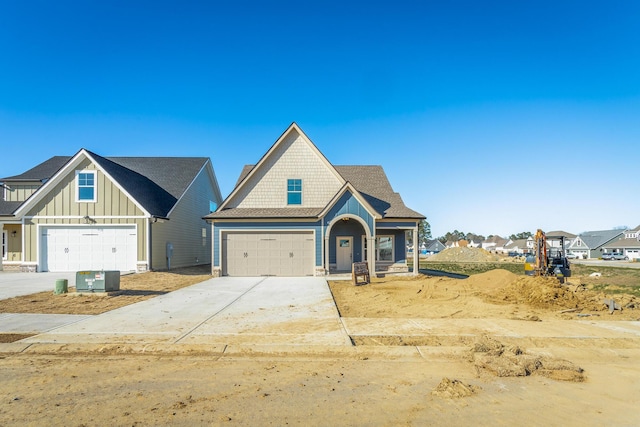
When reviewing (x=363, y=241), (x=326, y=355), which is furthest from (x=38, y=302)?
(x=363, y=241)

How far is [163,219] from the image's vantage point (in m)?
23.4

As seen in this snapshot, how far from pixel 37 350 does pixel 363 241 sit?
17.3 m

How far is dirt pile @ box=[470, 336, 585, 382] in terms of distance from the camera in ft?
18.9

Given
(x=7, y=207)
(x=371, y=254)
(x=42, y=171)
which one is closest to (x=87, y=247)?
(x=7, y=207)

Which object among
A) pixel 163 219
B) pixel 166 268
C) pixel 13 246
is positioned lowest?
pixel 166 268

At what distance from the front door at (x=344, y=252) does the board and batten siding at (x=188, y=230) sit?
9424 mm

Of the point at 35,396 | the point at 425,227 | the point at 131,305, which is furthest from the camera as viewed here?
the point at 425,227

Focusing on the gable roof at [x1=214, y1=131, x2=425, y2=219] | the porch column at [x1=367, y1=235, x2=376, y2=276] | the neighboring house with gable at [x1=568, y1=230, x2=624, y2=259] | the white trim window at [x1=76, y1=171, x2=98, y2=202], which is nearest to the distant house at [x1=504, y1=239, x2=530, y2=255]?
the neighboring house with gable at [x1=568, y1=230, x2=624, y2=259]

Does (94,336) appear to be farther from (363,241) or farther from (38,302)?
(363,241)

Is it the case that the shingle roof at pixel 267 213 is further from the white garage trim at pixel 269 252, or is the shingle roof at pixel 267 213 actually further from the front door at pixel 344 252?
the front door at pixel 344 252

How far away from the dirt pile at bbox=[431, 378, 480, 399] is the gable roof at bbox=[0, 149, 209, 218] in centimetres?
2052

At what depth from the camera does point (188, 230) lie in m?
28.3

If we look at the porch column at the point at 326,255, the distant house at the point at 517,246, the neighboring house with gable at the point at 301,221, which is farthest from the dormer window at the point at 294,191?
the distant house at the point at 517,246

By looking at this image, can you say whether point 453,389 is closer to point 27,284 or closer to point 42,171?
point 27,284
